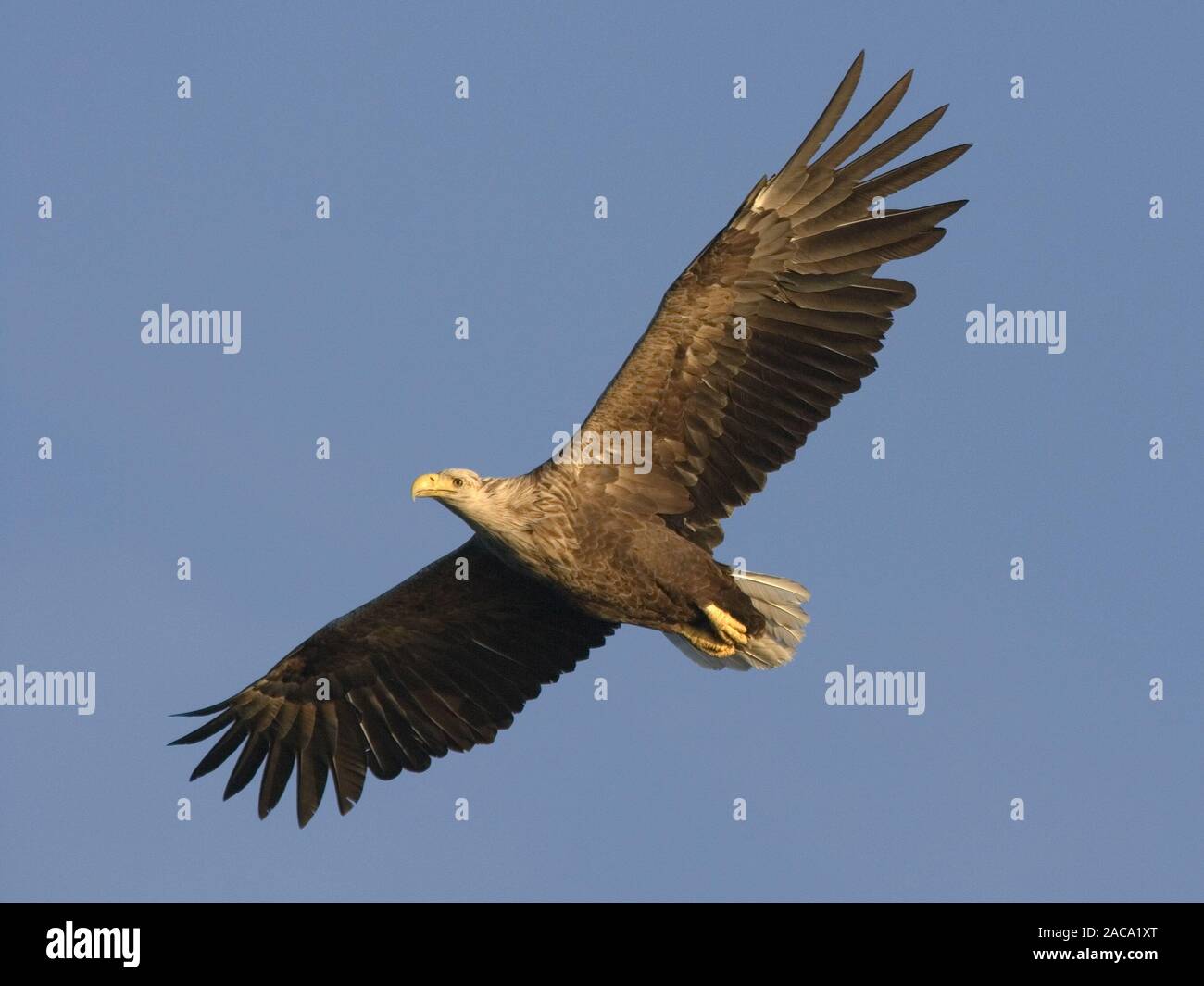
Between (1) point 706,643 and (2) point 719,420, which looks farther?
(1) point 706,643

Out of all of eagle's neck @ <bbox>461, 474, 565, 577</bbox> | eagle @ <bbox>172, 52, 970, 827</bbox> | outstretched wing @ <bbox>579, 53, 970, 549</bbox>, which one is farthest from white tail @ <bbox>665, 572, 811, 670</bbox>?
eagle's neck @ <bbox>461, 474, 565, 577</bbox>

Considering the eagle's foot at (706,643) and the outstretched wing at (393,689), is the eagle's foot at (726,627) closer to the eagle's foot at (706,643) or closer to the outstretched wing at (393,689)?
the eagle's foot at (706,643)

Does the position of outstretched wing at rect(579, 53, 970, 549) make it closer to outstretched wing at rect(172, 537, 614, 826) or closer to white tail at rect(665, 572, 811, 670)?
white tail at rect(665, 572, 811, 670)

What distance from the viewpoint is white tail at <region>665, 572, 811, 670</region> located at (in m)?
14.3

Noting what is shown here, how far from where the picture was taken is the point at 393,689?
15141mm

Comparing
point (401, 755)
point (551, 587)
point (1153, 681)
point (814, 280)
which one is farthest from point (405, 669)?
point (1153, 681)

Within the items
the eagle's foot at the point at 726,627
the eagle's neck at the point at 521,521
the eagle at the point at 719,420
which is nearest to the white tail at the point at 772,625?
the eagle at the point at 719,420

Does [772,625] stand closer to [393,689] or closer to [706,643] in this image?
[706,643]

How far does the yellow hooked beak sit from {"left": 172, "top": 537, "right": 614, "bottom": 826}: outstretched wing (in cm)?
186

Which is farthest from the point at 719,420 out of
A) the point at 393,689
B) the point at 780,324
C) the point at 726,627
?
the point at 393,689

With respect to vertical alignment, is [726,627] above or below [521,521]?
below

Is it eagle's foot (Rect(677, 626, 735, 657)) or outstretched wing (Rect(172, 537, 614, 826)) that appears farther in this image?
outstretched wing (Rect(172, 537, 614, 826))

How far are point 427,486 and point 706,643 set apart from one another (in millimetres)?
2207

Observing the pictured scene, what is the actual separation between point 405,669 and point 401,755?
1.94 feet
